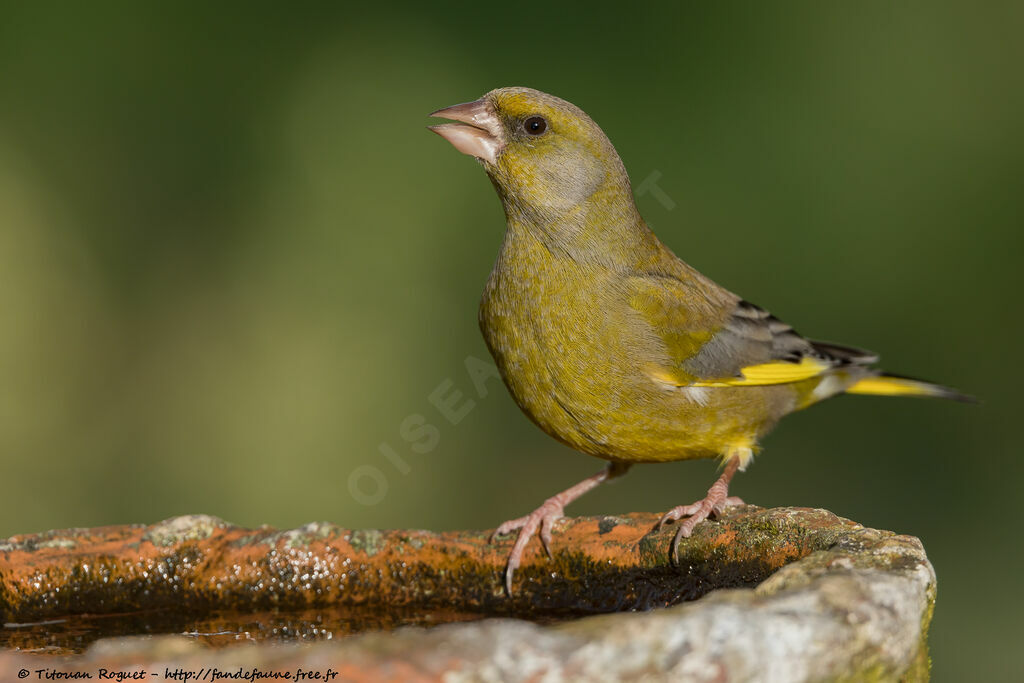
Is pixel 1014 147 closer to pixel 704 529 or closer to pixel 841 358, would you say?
pixel 841 358

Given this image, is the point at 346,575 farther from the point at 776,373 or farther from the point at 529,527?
the point at 776,373

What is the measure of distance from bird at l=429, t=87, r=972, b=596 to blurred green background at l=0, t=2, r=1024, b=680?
275 centimetres

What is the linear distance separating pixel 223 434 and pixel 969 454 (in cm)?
450

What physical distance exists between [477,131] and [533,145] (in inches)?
8.4

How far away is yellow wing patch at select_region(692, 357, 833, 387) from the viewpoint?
4212 millimetres

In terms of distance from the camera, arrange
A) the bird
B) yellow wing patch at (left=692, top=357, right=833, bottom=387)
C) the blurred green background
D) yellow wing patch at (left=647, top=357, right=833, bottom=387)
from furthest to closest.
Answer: the blurred green background → yellow wing patch at (left=692, top=357, right=833, bottom=387) → yellow wing patch at (left=647, top=357, right=833, bottom=387) → the bird

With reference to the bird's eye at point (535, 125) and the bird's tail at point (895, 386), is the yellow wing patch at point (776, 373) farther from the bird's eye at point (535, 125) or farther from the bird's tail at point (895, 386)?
the bird's eye at point (535, 125)

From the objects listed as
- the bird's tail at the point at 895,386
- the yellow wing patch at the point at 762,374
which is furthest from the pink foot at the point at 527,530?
the bird's tail at the point at 895,386

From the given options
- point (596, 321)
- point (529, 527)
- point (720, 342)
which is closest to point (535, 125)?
point (596, 321)

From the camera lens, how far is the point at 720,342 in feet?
14.2

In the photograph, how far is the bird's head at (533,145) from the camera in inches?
161

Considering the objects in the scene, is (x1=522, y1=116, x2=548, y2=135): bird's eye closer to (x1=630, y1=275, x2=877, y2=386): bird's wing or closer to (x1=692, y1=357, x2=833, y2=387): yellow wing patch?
(x1=630, y1=275, x2=877, y2=386): bird's wing

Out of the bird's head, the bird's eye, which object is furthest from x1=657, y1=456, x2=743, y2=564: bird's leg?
the bird's eye

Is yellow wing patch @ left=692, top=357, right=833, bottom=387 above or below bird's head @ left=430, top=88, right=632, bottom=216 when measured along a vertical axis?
below
